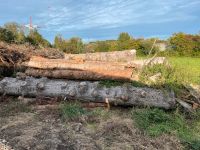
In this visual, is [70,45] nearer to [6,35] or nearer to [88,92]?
[6,35]

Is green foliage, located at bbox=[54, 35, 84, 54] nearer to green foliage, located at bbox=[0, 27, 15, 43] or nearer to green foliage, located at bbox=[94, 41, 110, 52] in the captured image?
green foliage, located at bbox=[94, 41, 110, 52]

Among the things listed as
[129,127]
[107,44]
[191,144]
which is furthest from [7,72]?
[107,44]

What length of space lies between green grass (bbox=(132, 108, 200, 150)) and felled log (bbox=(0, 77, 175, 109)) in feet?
0.98

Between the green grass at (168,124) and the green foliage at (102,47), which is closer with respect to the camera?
the green grass at (168,124)

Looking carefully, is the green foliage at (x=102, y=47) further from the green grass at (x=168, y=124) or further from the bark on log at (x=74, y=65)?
the green grass at (x=168, y=124)

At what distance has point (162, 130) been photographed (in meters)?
6.47

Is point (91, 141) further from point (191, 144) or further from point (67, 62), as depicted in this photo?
point (67, 62)

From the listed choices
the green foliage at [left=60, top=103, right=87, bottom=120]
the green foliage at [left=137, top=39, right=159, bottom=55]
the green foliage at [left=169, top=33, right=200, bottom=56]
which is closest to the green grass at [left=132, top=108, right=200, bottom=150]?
the green foliage at [left=60, top=103, right=87, bottom=120]

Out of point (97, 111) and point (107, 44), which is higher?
point (107, 44)

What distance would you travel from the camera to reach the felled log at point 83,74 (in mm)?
8531

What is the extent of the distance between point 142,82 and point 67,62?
1.93m

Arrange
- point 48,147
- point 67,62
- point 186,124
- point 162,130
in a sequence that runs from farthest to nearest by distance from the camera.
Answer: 1. point 67,62
2. point 186,124
3. point 162,130
4. point 48,147

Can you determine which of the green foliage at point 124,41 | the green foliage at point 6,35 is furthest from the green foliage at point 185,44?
the green foliage at point 6,35

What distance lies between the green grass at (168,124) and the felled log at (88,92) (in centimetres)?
30
